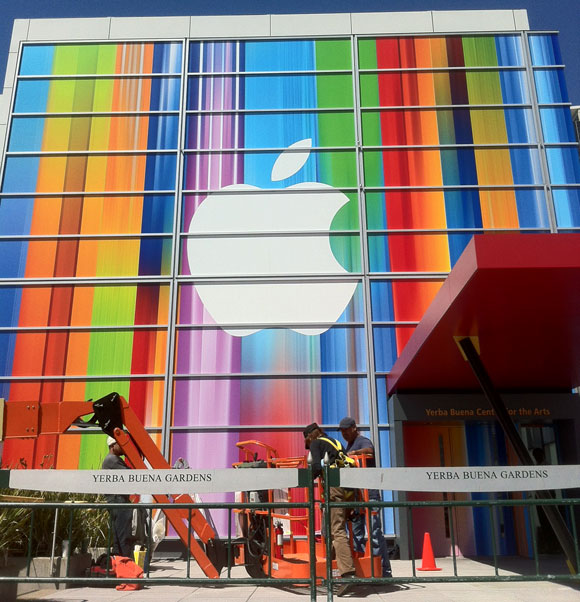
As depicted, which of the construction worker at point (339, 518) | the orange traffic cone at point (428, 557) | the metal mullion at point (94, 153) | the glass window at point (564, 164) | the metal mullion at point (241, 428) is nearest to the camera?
the construction worker at point (339, 518)

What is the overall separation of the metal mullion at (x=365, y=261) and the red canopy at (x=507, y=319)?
2.00 ft

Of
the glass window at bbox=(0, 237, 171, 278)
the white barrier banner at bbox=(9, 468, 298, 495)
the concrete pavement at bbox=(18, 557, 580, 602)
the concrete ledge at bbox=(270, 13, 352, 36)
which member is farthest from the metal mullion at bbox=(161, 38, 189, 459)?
the white barrier banner at bbox=(9, 468, 298, 495)

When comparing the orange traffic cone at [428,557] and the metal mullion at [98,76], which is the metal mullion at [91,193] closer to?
the metal mullion at [98,76]

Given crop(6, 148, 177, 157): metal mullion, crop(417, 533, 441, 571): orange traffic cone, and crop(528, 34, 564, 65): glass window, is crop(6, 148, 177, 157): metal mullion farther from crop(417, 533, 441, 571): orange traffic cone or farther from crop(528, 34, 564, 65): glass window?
crop(417, 533, 441, 571): orange traffic cone

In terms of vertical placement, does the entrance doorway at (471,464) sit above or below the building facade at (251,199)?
below

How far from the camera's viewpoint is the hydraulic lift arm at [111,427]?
9086mm

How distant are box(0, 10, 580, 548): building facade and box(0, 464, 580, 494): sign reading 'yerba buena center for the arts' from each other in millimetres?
9591

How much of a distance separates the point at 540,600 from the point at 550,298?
370 centimetres

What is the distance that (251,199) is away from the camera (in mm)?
18359

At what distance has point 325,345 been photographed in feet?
55.5

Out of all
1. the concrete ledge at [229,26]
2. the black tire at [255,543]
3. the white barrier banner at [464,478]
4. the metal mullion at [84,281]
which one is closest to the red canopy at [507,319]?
the white barrier banner at [464,478]

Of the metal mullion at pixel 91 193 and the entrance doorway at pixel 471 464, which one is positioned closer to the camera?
the entrance doorway at pixel 471 464

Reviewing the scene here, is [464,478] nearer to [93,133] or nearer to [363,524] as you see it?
[363,524]

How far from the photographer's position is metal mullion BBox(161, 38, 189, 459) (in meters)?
16.3
